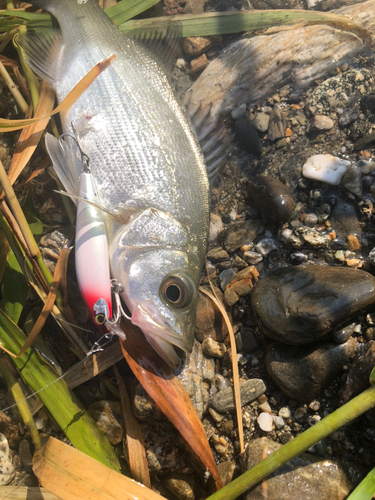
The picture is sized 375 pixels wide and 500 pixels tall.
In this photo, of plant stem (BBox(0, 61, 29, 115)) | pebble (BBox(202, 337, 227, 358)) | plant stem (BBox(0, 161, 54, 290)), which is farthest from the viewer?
Result: plant stem (BBox(0, 61, 29, 115))

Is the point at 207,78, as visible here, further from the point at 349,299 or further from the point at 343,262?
the point at 349,299

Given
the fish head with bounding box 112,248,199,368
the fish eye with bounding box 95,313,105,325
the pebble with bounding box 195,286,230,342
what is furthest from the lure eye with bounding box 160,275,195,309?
the pebble with bounding box 195,286,230,342

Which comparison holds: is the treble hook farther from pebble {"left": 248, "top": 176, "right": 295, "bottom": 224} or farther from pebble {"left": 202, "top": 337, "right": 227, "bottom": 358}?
pebble {"left": 202, "top": 337, "right": 227, "bottom": 358}

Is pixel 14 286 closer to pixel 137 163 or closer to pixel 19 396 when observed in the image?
pixel 19 396

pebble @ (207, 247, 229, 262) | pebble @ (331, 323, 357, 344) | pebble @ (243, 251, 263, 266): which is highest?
pebble @ (207, 247, 229, 262)

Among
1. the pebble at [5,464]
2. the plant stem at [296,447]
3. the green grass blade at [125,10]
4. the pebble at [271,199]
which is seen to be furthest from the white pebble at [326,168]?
the pebble at [5,464]

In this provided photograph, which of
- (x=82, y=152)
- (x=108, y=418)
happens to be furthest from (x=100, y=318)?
(x=82, y=152)
